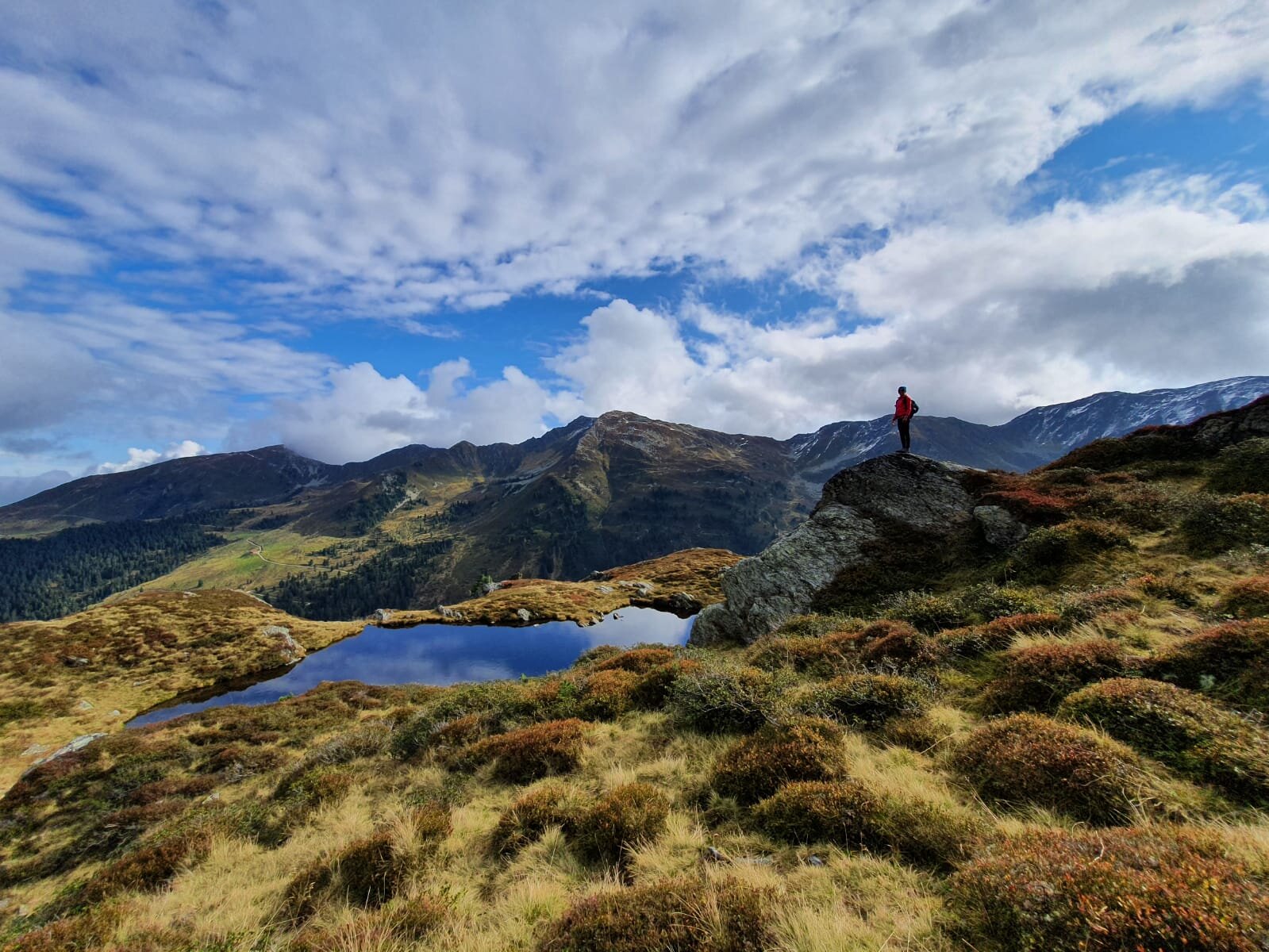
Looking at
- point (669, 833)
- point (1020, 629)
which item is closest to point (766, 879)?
point (669, 833)

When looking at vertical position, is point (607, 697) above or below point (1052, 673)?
below

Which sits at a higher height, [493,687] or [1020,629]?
[1020,629]

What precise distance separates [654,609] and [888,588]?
65.4m

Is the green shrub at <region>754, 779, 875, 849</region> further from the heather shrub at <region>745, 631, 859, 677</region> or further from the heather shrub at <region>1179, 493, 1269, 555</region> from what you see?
the heather shrub at <region>1179, 493, 1269, 555</region>

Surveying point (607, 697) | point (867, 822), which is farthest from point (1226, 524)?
point (607, 697)

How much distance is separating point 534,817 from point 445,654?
239ft

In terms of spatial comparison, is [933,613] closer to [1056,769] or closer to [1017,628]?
[1017,628]

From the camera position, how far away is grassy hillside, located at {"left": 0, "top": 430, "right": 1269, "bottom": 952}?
14.9ft

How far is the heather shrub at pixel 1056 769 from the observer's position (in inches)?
230

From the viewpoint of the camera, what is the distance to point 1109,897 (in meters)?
3.77

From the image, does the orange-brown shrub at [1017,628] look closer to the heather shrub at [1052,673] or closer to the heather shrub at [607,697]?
the heather shrub at [1052,673]

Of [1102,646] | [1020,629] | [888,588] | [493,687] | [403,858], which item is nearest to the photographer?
[403,858]

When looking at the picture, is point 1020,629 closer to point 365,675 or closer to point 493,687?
point 493,687

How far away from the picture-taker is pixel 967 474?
27828 millimetres
